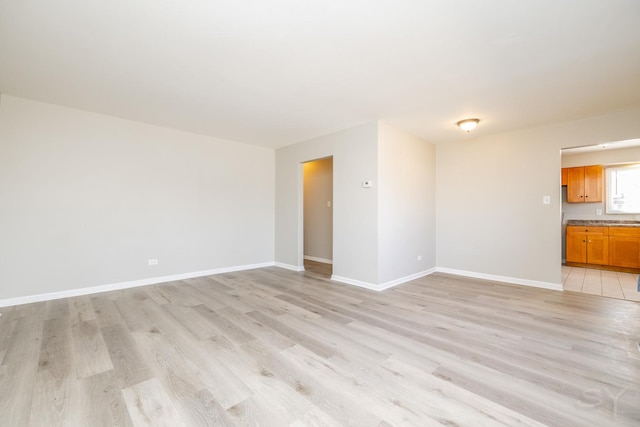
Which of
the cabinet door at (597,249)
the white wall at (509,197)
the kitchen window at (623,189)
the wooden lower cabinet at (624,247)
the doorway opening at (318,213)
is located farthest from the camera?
the doorway opening at (318,213)

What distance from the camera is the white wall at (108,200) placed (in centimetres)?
330

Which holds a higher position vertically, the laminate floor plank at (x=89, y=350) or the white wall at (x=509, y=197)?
the white wall at (x=509, y=197)

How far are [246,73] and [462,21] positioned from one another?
6.37ft

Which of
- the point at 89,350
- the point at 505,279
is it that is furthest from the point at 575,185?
the point at 89,350

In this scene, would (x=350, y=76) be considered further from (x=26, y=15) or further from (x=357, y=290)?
(x=357, y=290)

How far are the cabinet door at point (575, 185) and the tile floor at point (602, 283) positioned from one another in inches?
62.6

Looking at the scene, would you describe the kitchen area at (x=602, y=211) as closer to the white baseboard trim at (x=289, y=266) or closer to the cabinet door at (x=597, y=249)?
the cabinet door at (x=597, y=249)

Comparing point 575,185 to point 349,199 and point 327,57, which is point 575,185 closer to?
point 349,199

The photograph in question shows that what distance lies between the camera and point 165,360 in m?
2.02

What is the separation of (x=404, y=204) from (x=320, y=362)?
3.10 metres

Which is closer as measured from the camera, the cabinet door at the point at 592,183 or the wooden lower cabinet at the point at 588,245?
the wooden lower cabinet at the point at 588,245

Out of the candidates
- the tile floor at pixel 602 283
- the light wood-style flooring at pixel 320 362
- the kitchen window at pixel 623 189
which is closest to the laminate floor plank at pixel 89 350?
the light wood-style flooring at pixel 320 362

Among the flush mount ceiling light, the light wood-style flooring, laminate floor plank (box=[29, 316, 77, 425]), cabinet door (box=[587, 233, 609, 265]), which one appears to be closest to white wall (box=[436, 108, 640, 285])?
the light wood-style flooring

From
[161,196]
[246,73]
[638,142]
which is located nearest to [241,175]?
[161,196]
